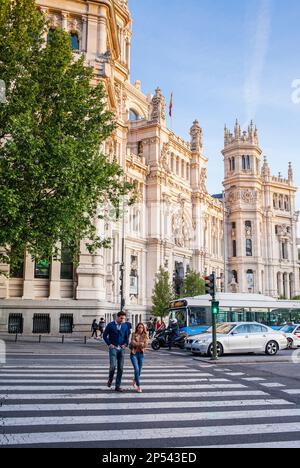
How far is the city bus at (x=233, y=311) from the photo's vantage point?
89.4ft

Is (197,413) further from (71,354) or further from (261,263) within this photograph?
(261,263)

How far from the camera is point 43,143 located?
59.2 feet

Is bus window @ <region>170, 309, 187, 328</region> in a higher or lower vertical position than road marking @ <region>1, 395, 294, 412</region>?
higher

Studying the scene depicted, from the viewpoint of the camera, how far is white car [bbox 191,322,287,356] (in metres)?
19.5

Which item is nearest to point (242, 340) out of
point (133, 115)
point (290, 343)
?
point (290, 343)

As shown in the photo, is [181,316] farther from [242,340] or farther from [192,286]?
[192,286]

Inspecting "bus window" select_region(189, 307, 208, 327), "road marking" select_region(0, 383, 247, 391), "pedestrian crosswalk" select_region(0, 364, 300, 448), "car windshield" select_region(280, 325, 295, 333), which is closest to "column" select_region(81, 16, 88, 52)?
"bus window" select_region(189, 307, 208, 327)

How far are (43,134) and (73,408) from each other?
13.9 meters

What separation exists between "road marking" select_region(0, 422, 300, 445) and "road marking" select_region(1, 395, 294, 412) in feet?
5.15

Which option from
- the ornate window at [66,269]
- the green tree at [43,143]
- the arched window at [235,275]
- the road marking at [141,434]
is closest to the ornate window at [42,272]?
the ornate window at [66,269]

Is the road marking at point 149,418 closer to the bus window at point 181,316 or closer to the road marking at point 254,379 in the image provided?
the road marking at point 254,379

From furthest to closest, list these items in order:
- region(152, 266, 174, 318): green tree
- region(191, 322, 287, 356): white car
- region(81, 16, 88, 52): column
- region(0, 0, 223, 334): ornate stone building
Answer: region(152, 266, 174, 318): green tree, region(81, 16, 88, 52): column, region(0, 0, 223, 334): ornate stone building, region(191, 322, 287, 356): white car

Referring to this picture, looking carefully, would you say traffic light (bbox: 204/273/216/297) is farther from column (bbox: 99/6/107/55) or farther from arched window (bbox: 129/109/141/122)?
arched window (bbox: 129/109/141/122)
